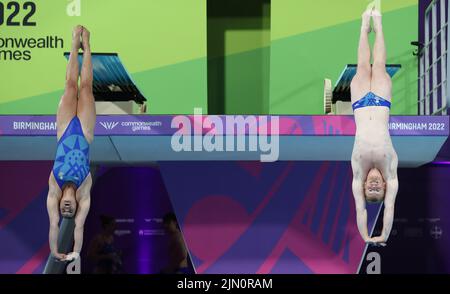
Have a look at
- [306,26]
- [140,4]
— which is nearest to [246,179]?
[306,26]

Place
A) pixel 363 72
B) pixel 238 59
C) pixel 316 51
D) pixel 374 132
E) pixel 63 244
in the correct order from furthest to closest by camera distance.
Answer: pixel 238 59 < pixel 316 51 < pixel 63 244 < pixel 363 72 < pixel 374 132

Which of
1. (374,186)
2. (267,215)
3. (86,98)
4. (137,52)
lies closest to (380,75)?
(374,186)

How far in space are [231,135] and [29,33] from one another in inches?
108

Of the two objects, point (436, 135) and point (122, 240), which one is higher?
point (436, 135)

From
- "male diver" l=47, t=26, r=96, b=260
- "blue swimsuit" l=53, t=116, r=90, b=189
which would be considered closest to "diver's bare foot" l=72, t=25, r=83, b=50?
"male diver" l=47, t=26, r=96, b=260

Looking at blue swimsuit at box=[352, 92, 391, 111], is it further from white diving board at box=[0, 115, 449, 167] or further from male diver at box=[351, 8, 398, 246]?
white diving board at box=[0, 115, 449, 167]

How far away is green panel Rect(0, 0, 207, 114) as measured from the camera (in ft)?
24.7

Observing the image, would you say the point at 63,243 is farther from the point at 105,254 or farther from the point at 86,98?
the point at 86,98

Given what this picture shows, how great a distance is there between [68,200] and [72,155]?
40cm

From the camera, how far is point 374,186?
545 cm

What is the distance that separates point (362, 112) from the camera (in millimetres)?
5508

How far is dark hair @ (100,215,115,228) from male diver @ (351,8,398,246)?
335 cm
